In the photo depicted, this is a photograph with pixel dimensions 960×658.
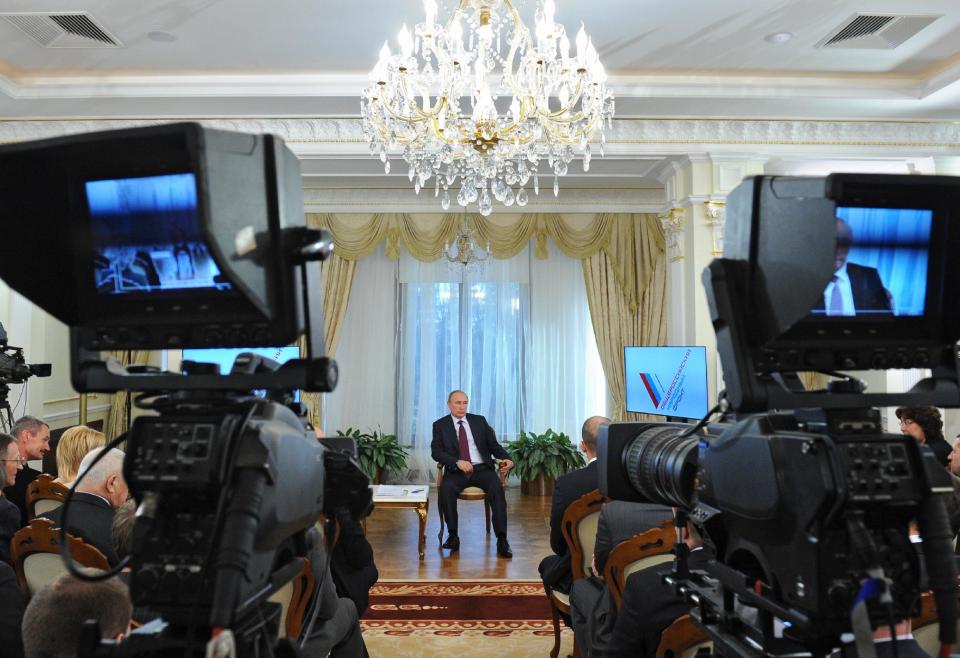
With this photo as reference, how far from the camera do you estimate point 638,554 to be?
231 centimetres

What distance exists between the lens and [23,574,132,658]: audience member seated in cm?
134

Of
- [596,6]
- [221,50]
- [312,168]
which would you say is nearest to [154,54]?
[221,50]

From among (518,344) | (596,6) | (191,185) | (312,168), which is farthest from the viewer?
(518,344)

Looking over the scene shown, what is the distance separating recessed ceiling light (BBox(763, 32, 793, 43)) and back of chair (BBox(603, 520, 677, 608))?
11.6ft

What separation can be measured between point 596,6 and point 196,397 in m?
3.91

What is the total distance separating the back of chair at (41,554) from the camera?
2.12m

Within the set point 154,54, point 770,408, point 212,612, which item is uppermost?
point 154,54

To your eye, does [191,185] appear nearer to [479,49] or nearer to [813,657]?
[813,657]

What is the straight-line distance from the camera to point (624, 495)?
1525 millimetres

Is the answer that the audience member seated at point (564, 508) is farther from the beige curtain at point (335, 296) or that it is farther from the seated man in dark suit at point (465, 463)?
the beige curtain at point (335, 296)

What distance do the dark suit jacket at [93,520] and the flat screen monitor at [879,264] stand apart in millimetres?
2281

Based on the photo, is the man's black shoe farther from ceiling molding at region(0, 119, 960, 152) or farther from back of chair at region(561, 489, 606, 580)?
ceiling molding at region(0, 119, 960, 152)

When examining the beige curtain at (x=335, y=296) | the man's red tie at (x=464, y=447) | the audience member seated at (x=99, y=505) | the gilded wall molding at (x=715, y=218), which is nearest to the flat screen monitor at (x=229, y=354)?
the audience member seated at (x=99, y=505)

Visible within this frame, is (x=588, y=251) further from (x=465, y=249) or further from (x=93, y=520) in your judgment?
(x=93, y=520)
